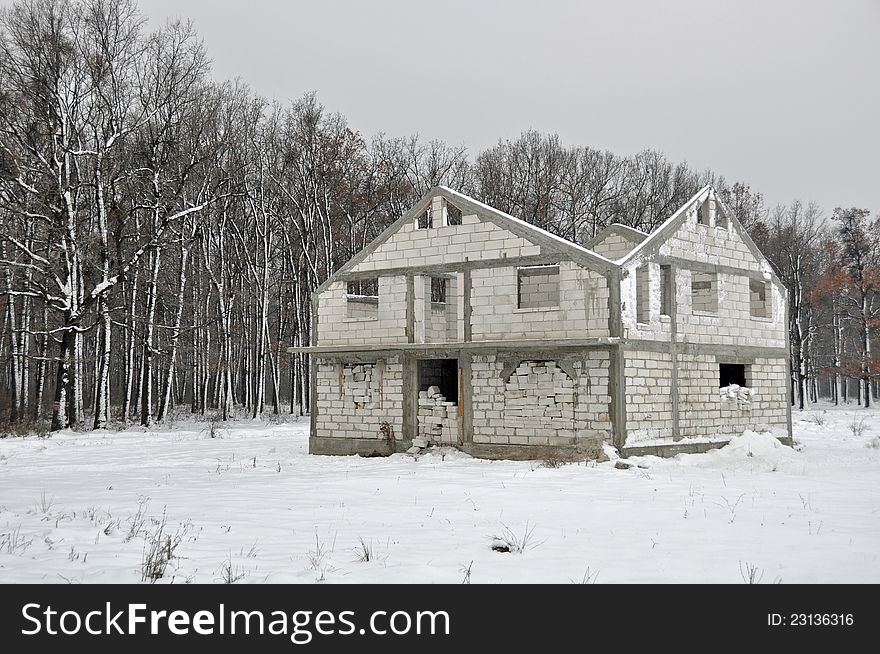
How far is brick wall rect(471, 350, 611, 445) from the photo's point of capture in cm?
1727

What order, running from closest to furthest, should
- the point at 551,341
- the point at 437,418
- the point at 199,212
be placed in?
1. the point at 551,341
2. the point at 437,418
3. the point at 199,212

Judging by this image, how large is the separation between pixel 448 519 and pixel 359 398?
414 inches

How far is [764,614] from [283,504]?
→ 7093 millimetres

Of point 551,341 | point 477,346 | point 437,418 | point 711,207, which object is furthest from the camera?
point 711,207

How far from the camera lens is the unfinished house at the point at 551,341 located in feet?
57.4

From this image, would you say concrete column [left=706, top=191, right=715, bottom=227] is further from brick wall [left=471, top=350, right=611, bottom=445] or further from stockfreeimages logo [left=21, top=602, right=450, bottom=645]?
stockfreeimages logo [left=21, top=602, right=450, bottom=645]

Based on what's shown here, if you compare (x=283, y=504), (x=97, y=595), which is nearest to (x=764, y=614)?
(x=97, y=595)

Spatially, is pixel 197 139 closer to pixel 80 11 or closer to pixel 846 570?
pixel 80 11

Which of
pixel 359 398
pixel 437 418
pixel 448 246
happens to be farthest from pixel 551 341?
pixel 359 398

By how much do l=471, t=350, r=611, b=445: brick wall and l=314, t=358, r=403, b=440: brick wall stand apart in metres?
2.11

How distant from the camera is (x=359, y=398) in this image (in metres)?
20.5

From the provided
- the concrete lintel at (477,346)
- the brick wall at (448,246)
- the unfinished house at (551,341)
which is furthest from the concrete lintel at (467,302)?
the brick wall at (448,246)

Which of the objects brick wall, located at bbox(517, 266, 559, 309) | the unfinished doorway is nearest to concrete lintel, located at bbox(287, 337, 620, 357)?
the unfinished doorway

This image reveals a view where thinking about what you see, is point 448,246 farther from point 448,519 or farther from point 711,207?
point 448,519
